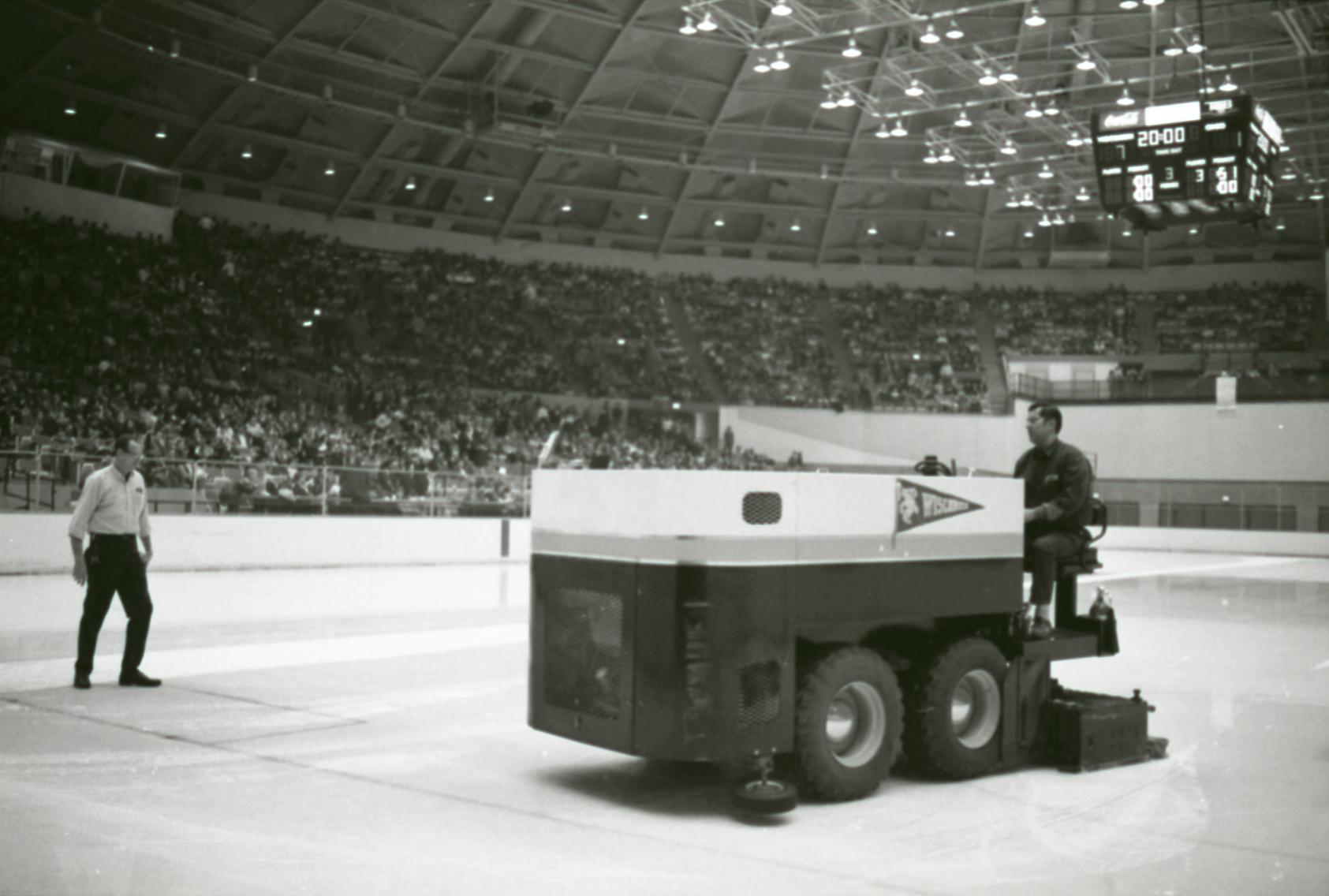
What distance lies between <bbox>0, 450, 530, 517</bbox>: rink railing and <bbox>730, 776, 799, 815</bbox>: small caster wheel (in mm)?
12450

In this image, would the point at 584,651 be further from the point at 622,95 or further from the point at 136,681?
the point at 622,95

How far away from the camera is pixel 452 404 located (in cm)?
3575

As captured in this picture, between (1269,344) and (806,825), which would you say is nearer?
(806,825)

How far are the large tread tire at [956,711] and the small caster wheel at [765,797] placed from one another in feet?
3.38

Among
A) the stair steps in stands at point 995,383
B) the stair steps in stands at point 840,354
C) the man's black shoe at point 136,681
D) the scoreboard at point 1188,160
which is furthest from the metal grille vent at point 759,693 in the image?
the stair steps in stands at point 840,354

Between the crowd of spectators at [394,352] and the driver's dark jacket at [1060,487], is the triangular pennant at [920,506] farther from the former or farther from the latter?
the crowd of spectators at [394,352]

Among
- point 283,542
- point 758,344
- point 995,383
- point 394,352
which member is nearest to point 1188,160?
point 283,542

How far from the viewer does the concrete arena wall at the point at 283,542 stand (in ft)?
60.3

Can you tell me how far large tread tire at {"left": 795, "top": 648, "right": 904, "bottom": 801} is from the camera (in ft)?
19.7

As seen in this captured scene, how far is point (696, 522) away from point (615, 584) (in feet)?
1.69

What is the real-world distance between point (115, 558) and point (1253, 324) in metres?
48.0

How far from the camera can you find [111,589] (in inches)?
350

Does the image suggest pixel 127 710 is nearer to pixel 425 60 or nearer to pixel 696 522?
pixel 696 522

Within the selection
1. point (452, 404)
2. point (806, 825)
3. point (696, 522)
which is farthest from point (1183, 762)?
point (452, 404)
